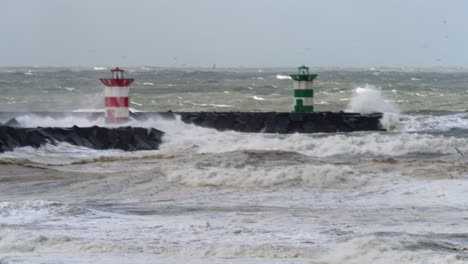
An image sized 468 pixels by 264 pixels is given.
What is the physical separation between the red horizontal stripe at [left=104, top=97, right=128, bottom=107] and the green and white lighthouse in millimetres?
3803

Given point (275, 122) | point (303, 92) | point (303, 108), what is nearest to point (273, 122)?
point (275, 122)

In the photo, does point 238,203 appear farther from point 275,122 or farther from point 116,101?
point 275,122

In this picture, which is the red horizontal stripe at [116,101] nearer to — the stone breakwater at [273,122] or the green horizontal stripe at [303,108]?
the stone breakwater at [273,122]

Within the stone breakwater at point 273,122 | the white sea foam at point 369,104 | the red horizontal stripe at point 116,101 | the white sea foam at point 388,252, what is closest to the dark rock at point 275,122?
the stone breakwater at point 273,122

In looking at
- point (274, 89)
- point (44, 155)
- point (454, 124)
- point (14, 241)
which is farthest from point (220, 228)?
point (274, 89)

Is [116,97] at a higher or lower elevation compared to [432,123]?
higher

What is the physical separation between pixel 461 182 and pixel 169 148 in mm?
7369

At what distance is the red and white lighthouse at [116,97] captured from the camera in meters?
17.9

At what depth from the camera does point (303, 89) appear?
68.7 ft

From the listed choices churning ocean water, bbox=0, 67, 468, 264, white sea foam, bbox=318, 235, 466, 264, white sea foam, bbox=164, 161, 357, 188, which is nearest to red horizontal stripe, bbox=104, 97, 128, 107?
churning ocean water, bbox=0, 67, 468, 264

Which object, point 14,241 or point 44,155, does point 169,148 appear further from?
point 14,241

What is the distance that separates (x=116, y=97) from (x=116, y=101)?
21 cm

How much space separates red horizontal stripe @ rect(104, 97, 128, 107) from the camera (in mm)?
18281

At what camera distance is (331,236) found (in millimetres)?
8906
